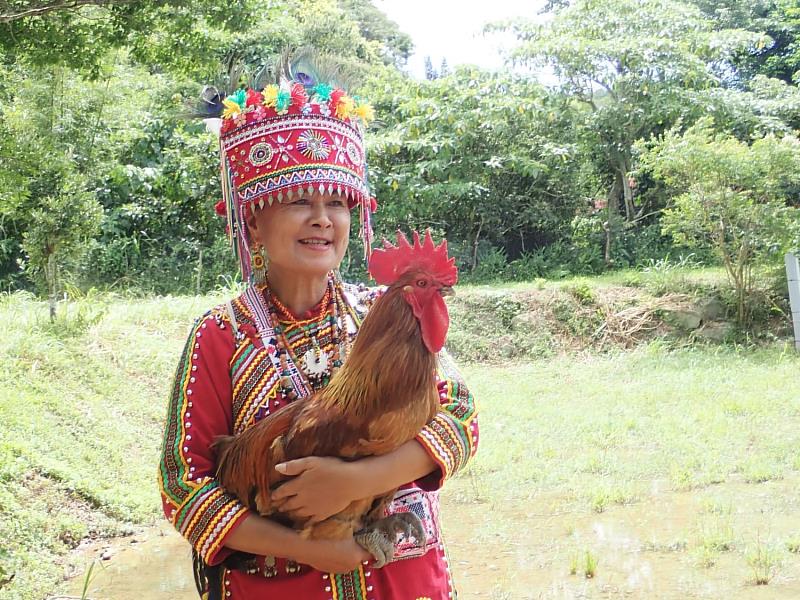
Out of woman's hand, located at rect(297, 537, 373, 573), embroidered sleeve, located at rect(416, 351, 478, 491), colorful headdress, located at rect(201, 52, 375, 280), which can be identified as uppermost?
colorful headdress, located at rect(201, 52, 375, 280)

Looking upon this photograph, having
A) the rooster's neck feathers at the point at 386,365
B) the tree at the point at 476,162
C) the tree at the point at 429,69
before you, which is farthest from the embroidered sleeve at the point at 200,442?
the tree at the point at 429,69

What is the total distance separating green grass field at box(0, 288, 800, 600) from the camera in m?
4.47

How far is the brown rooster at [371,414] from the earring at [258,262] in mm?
291

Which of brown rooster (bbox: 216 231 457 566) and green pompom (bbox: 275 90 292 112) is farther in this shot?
green pompom (bbox: 275 90 292 112)

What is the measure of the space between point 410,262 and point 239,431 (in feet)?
1.65

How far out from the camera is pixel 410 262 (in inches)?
67.4

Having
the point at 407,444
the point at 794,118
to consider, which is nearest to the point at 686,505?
the point at 407,444

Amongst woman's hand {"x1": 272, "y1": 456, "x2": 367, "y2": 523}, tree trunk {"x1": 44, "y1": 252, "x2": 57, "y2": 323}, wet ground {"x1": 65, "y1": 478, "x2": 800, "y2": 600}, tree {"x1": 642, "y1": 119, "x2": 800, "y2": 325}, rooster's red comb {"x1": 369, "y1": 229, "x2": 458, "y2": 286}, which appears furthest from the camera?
tree {"x1": 642, "y1": 119, "x2": 800, "y2": 325}

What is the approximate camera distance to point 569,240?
14.4 metres

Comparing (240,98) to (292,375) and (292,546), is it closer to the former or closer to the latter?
(292,375)

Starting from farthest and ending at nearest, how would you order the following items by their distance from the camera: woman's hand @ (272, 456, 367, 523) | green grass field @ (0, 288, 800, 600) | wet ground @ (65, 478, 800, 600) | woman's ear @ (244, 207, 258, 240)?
green grass field @ (0, 288, 800, 600) → wet ground @ (65, 478, 800, 600) → woman's ear @ (244, 207, 258, 240) → woman's hand @ (272, 456, 367, 523)

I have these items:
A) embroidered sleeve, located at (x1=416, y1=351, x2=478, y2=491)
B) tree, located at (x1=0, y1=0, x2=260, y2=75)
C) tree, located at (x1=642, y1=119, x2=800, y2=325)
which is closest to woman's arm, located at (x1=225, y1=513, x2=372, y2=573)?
embroidered sleeve, located at (x1=416, y1=351, x2=478, y2=491)

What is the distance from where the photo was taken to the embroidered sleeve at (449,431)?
1.59m

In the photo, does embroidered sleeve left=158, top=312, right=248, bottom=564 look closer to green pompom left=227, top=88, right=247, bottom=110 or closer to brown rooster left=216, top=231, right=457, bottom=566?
brown rooster left=216, top=231, right=457, bottom=566
